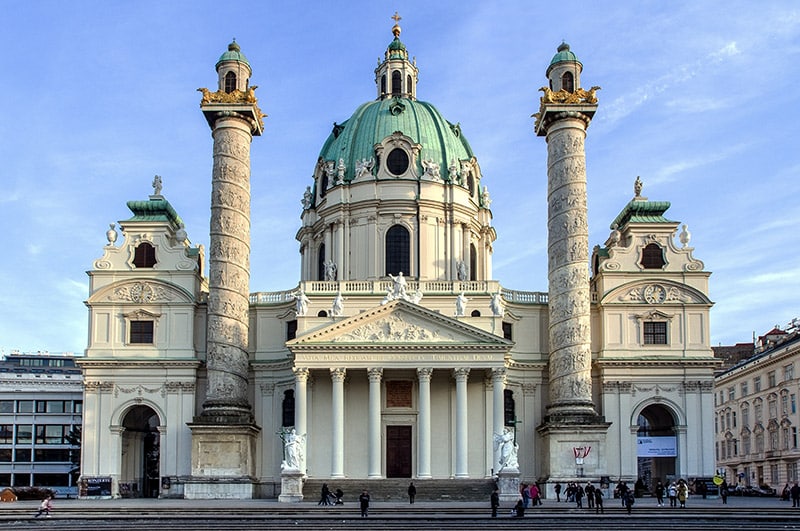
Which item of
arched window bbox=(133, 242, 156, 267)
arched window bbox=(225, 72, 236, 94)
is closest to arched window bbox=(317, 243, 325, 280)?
arched window bbox=(133, 242, 156, 267)

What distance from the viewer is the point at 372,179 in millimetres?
64375

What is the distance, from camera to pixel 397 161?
65.0 meters

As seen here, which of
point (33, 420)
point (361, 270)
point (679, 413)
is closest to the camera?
point (679, 413)

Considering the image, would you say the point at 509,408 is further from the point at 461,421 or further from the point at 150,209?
the point at 150,209

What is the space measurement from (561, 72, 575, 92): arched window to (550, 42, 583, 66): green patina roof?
772 mm

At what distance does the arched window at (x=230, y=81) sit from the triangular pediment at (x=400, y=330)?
14.3m

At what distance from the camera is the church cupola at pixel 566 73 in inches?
2235

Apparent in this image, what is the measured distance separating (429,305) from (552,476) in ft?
38.4

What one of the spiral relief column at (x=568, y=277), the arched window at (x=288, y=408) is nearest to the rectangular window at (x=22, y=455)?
the arched window at (x=288, y=408)

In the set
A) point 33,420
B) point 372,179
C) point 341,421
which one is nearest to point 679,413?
point 341,421

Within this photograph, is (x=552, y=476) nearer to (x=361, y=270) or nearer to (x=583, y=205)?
(x=583, y=205)

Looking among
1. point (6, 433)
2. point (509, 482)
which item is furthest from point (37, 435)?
point (509, 482)

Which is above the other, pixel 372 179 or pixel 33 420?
pixel 372 179

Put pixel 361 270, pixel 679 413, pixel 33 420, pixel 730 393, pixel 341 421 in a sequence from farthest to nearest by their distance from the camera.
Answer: pixel 730 393, pixel 33 420, pixel 361 270, pixel 679 413, pixel 341 421
